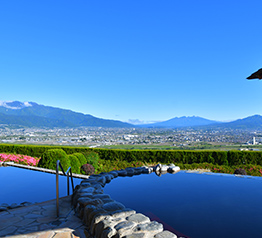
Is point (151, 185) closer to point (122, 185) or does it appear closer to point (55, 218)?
point (122, 185)

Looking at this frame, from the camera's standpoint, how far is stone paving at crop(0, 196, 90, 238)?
3.12 meters

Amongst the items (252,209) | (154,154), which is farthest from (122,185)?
(154,154)

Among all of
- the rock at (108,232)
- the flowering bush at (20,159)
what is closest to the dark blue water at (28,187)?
the flowering bush at (20,159)

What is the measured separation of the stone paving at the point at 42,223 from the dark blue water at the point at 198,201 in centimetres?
121

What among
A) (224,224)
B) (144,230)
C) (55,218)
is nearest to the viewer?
(144,230)

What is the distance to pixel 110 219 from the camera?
Answer: 3252 millimetres

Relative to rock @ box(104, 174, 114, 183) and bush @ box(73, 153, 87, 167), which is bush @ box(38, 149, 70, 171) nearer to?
bush @ box(73, 153, 87, 167)

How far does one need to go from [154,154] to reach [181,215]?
8.40 meters

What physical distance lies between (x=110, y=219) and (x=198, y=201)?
2.18 meters

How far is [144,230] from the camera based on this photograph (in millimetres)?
2896

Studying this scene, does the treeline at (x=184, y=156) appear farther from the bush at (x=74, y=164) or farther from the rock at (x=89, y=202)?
the rock at (x=89, y=202)

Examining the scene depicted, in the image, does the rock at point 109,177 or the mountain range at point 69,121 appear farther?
the mountain range at point 69,121

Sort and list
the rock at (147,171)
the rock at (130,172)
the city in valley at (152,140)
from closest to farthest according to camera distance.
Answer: the rock at (130,172) → the rock at (147,171) → the city in valley at (152,140)

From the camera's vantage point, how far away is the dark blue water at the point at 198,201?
3.39m
